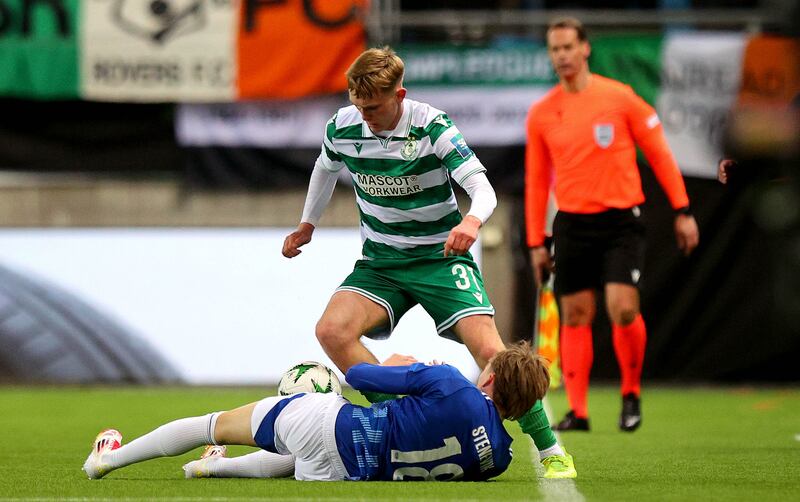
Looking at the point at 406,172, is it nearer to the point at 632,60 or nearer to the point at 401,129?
the point at 401,129

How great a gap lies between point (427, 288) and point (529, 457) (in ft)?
4.03

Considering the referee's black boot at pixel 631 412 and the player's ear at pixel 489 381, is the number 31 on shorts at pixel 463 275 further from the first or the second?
the referee's black boot at pixel 631 412

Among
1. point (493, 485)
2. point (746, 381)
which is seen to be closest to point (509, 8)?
point (746, 381)

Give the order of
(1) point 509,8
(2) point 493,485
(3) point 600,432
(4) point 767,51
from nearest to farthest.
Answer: (2) point 493,485 < (3) point 600,432 < (4) point 767,51 < (1) point 509,8

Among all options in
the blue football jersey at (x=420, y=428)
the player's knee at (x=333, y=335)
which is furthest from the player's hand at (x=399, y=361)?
the player's knee at (x=333, y=335)

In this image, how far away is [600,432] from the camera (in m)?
8.65

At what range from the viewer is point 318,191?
22.0ft

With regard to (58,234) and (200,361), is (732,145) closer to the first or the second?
(200,361)

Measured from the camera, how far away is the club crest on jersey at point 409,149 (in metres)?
6.19

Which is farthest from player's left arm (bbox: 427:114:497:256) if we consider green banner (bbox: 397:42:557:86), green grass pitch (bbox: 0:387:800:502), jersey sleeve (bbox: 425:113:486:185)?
green banner (bbox: 397:42:557:86)

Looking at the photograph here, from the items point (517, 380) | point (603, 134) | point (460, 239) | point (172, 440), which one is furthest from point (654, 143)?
point (172, 440)

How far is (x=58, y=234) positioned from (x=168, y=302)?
1.29 meters

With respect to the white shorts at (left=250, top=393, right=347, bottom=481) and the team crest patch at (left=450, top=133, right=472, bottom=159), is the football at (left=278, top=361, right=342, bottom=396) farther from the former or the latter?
the team crest patch at (left=450, top=133, right=472, bottom=159)

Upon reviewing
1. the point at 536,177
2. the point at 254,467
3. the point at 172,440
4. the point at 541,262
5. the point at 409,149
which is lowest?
the point at 254,467
